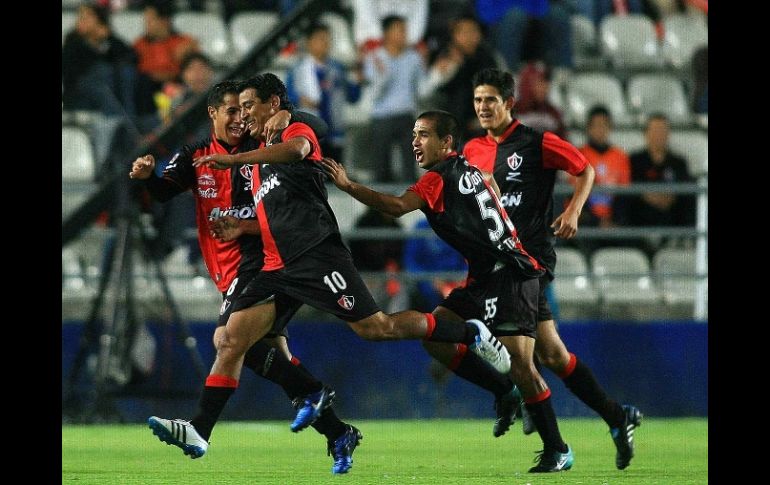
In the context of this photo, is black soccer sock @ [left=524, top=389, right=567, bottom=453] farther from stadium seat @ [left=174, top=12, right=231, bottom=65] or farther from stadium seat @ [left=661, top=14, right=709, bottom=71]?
stadium seat @ [left=661, top=14, right=709, bottom=71]

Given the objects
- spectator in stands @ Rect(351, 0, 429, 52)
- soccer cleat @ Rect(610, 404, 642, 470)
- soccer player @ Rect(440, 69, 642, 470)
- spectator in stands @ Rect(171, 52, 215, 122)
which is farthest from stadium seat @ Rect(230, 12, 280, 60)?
soccer cleat @ Rect(610, 404, 642, 470)

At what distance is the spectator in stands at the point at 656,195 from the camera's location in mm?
12984

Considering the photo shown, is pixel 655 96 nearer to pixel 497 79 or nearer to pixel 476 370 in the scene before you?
pixel 497 79

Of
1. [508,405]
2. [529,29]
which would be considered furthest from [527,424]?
[529,29]

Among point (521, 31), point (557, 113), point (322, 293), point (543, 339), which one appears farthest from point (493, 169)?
point (521, 31)

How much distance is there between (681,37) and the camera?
53.2 feet

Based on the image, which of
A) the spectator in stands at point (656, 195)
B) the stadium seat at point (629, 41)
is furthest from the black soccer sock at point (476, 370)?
the stadium seat at point (629, 41)

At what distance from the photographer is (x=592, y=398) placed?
7785 mm

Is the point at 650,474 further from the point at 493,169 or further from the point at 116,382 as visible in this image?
the point at 116,382

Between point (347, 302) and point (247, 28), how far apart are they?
9301 mm

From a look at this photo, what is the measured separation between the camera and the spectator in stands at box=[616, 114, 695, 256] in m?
13.0

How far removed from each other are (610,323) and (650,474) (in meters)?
5.19

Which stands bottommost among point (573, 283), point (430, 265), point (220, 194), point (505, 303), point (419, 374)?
point (419, 374)
